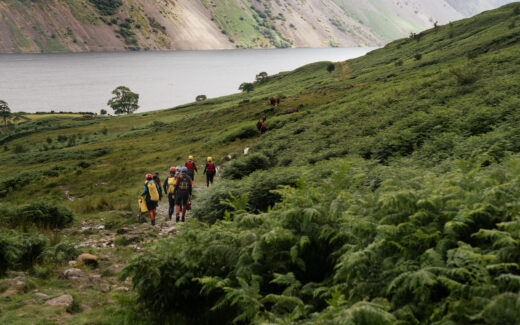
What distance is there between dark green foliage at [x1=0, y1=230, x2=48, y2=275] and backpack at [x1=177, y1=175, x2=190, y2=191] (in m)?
6.56

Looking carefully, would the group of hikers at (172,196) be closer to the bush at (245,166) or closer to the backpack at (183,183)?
the backpack at (183,183)

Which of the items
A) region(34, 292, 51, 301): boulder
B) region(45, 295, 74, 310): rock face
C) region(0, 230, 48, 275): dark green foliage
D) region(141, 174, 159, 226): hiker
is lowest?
region(45, 295, 74, 310): rock face

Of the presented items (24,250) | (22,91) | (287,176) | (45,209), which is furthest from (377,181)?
(22,91)

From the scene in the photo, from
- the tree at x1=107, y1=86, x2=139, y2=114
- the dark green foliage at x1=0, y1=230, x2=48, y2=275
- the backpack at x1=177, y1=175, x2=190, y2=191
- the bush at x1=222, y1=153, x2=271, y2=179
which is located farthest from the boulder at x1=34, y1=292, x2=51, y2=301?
the tree at x1=107, y1=86, x2=139, y2=114

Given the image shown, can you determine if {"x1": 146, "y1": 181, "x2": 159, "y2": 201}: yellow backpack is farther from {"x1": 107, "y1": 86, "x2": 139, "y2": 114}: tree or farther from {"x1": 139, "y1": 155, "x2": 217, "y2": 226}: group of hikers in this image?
{"x1": 107, "y1": 86, "x2": 139, "y2": 114}: tree

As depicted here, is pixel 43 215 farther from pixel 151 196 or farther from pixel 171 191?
pixel 171 191

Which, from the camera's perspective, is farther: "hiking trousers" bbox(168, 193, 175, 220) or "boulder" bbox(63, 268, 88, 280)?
"hiking trousers" bbox(168, 193, 175, 220)

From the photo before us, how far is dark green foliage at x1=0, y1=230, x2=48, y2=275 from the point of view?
9281mm

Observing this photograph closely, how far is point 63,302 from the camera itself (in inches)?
300

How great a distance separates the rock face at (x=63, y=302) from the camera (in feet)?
24.7

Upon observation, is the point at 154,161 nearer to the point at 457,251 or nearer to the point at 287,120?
the point at 287,120

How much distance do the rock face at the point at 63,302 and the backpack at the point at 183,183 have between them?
890 centimetres

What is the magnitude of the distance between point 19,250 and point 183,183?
783 centimetres

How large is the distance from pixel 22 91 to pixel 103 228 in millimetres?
168534
